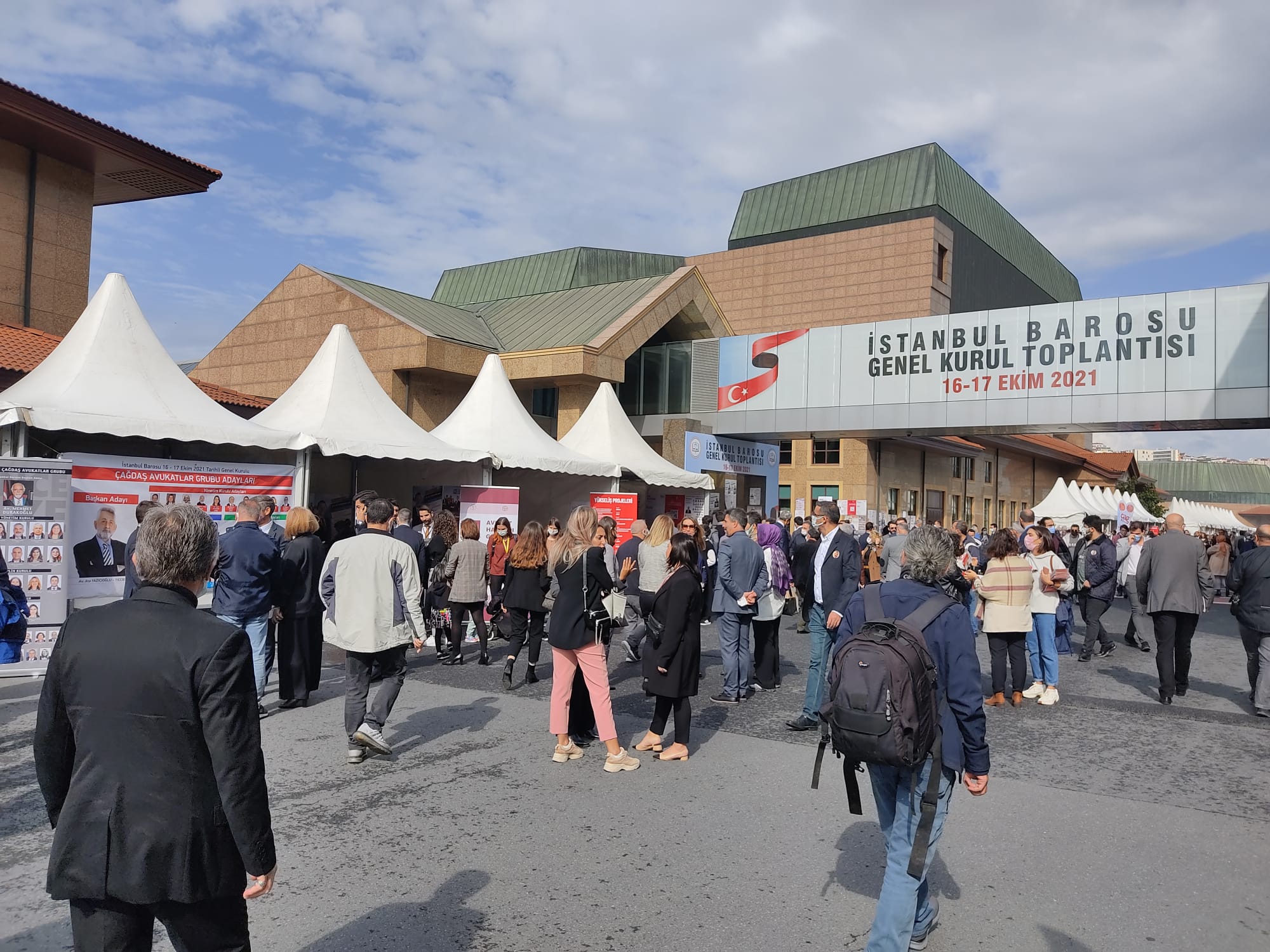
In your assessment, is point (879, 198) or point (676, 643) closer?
point (676, 643)

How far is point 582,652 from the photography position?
6242mm

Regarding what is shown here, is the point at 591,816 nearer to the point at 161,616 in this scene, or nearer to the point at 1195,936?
the point at 1195,936

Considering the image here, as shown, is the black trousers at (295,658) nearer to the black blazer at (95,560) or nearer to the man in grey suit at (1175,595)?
the black blazer at (95,560)

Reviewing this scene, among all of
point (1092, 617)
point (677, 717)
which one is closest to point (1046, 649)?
point (1092, 617)

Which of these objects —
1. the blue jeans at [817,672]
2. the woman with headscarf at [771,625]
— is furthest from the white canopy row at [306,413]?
the blue jeans at [817,672]

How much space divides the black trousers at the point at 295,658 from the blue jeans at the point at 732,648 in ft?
12.0

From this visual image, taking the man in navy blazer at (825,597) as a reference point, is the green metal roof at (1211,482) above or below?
above

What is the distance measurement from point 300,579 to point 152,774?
5.74 m

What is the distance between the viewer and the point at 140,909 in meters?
2.31

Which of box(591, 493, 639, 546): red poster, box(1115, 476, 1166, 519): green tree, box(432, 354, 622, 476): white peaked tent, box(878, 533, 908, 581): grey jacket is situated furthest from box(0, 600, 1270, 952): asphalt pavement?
box(1115, 476, 1166, 519): green tree

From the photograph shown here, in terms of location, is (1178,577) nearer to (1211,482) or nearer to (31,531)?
(31,531)

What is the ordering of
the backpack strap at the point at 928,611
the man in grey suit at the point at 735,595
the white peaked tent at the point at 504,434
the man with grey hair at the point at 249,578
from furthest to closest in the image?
1. the white peaked tent at the point at 504,434
2. the man in grey suit at the point at 735,595
3. the man with grey hair at the point at 249,578
4. the backpack strap at the point at 928,611

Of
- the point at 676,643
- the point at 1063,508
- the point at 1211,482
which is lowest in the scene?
the point at 676,643

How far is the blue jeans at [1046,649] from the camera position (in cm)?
881
